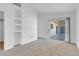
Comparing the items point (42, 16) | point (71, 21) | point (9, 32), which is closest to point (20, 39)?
point (9, 32)

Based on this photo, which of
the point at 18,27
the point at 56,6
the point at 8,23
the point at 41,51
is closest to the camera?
the point at 41,51

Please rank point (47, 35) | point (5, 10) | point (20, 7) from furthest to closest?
point (47, 35)
point (20, 7)
point (5, 10)

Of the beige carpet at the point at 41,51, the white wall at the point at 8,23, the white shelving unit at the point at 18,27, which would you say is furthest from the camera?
the white shelving unit at the point at 18,27

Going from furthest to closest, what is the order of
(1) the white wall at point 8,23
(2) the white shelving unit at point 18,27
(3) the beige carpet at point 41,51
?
(2) the white shelving unit at point 18,27 → (1) the white wall at point 8,23 → (3) the beige carpet at point 41,51

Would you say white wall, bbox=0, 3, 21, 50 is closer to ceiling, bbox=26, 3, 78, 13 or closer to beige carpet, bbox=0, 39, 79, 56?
beige carpet, bbox=0, 39, 79, 56

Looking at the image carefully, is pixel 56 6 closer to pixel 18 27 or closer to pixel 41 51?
pixel 18 27

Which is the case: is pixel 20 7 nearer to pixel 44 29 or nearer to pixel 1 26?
pixel 1 26

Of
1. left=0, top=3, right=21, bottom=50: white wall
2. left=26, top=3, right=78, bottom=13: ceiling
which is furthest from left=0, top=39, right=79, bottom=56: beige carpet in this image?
left=26, top=3, right=78, bottom=13: ceiling

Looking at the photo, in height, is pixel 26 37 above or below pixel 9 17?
below

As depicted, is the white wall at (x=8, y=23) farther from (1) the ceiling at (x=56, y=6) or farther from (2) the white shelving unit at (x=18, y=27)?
(1) the ceiling at (x=56, y=6)

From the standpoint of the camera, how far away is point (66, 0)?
191 cm

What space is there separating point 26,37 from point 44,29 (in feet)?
9.94

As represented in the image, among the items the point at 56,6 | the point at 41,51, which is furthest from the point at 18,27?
the point at 56,6

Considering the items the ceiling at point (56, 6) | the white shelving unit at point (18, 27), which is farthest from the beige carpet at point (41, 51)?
the ceiling at point (56, 6)
